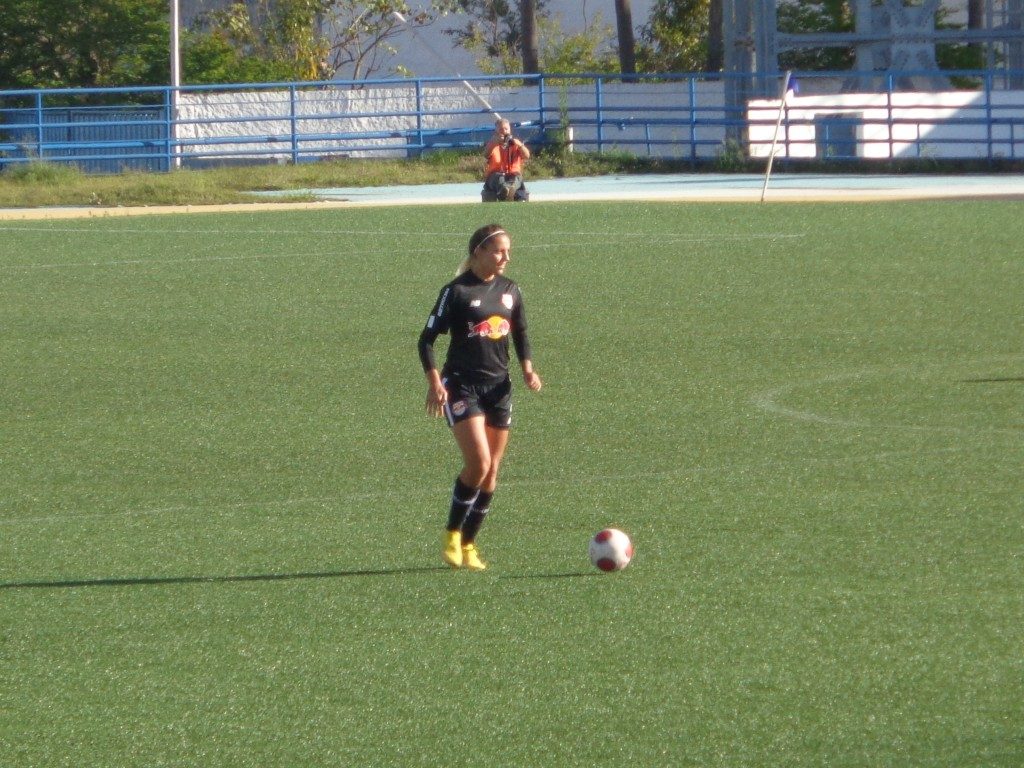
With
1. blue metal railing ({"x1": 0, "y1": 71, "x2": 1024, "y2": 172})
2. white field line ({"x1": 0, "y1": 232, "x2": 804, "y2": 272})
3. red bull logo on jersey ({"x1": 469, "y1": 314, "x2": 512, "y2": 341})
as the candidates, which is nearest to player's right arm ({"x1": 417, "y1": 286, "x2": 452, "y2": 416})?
red bull logo on jersey ({"x1": 469, "y1": 314, "x2": 512, "y2": 341})

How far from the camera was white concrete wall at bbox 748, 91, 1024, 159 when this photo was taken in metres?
39.9

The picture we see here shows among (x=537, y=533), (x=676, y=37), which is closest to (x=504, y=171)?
(x=537, y=533)

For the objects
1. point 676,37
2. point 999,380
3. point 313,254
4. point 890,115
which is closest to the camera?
point 999,380

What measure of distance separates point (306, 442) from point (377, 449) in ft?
1.85

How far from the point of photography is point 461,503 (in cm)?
836

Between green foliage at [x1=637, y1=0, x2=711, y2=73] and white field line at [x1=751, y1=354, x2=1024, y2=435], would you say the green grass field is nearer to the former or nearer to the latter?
white field line at [x1=751, y1=354, x2=1024, y2=435]

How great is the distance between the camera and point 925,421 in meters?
12.1

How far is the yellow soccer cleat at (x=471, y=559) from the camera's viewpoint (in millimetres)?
8328

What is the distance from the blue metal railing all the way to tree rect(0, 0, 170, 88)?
4.89 m

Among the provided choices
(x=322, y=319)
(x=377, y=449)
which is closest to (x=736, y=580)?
(x=377, y=449)

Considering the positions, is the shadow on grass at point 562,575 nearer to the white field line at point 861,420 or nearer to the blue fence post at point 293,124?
the white field line at point 861,420

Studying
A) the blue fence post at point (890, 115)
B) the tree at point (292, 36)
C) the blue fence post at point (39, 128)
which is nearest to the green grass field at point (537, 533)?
the blue fence post at point (39, 128)

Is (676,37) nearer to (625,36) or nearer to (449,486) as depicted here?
(625,36)

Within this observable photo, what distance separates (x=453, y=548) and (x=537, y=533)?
81 centimetres
